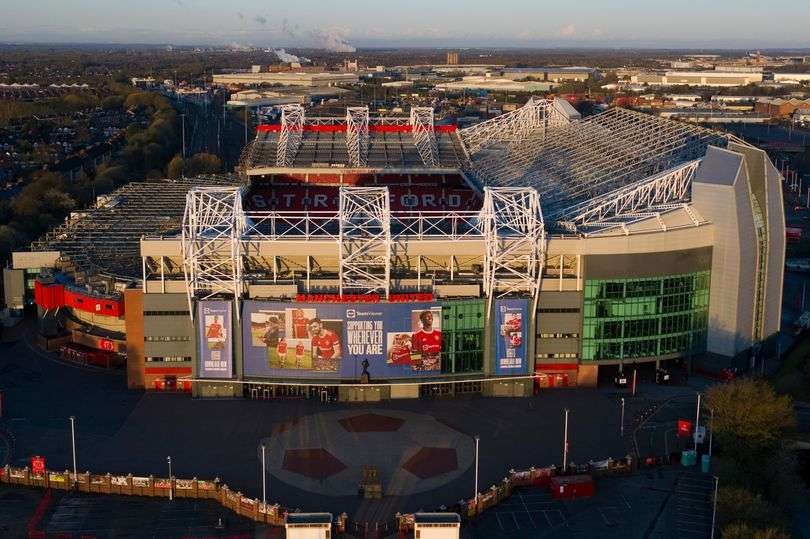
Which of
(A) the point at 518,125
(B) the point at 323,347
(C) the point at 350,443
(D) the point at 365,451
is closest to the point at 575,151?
(A) the point at 518,125

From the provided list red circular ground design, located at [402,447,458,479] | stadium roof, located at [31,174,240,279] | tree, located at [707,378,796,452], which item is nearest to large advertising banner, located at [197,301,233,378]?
stadium roof, located at [31,174,240,279]

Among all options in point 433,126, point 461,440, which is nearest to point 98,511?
point 461,440

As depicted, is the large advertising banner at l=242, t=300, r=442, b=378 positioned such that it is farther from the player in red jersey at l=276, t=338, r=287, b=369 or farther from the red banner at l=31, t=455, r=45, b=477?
the red banner at l=31, t=455, r=45, b=477

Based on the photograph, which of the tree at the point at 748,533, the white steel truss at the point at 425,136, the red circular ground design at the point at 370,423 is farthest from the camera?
the white steel truss at the point at 425,136

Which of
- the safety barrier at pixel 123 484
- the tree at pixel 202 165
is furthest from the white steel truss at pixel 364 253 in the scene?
the tree at pixel 202 165

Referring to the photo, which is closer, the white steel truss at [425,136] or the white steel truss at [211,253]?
the white steel truss at [211,253]

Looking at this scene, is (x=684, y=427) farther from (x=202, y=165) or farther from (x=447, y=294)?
(x=202, y=165)

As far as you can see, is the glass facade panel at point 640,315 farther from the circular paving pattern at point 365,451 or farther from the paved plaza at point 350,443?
the circular paving pattern at point 365,451

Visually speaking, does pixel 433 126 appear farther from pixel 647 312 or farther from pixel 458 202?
pixel 647 312
